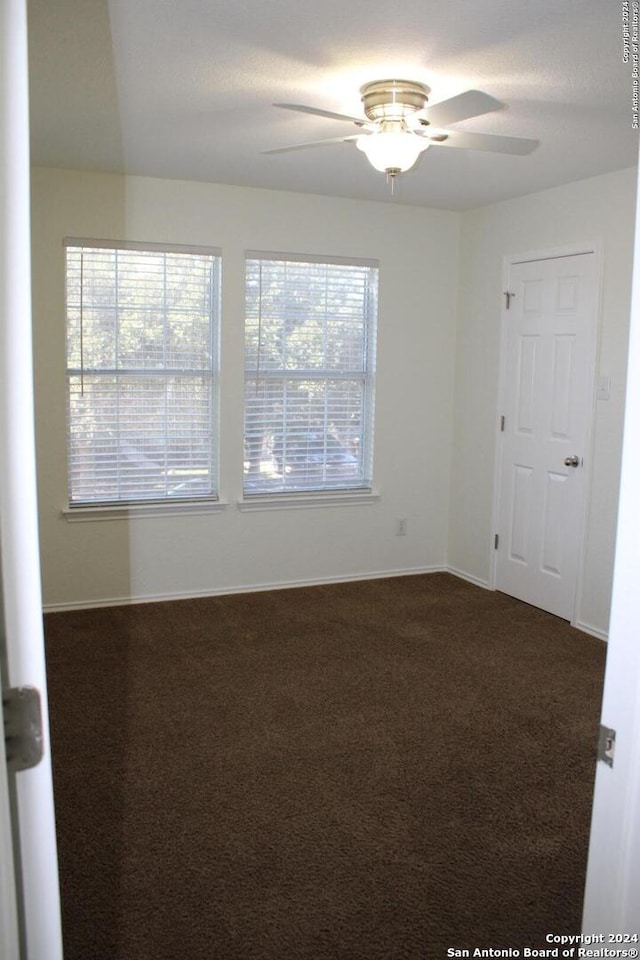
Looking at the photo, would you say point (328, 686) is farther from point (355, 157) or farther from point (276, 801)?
point (355, 157)

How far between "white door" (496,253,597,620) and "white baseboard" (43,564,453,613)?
72 centimetres

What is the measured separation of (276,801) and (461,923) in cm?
78

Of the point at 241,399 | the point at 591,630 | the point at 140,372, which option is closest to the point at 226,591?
the point at 241,399

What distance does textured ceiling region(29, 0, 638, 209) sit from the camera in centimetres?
229

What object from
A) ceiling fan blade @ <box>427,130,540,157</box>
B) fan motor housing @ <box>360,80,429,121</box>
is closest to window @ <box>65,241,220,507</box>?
fan motor housing @ <box>360,80,429,121</box>

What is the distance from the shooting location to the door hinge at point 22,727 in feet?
2.89

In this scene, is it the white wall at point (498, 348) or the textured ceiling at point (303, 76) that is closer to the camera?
the textured ceiling at point (303, 76)

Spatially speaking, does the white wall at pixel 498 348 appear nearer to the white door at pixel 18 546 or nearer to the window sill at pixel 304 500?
the window sill at pixel 304 500

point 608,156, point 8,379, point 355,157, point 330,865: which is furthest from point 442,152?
point 8,379

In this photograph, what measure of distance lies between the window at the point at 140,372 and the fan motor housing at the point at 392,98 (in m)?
1.98

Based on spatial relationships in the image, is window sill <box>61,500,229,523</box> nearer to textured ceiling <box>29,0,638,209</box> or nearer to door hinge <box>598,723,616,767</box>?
textured ceiling <box>29,0,638,209</box>

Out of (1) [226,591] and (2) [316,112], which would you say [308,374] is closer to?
(1) [226,591]

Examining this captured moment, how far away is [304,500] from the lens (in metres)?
5.12

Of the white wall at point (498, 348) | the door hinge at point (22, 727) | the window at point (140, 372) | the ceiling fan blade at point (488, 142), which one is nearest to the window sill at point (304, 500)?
the window at point (140, 372)
